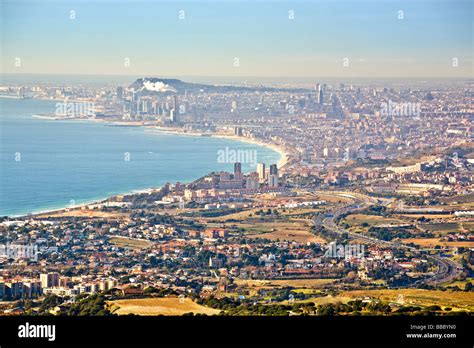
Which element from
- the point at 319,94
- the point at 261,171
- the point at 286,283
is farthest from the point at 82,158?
the point at 286,283

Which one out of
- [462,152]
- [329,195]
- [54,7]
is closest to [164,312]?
[329,195]

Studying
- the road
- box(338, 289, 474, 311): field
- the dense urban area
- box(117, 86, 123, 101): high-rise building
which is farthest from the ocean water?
box(338, 289, 474, 311): field

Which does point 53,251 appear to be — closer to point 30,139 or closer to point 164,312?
point 164,312

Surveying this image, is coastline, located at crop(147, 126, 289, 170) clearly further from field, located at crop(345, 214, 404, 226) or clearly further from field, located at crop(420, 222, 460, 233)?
field, located at crop(420, 222, 460, 233)

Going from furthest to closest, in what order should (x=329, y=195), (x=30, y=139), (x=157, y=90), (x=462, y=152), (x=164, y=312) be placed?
(x=157, y=90), (x=30, y=139), (x=462, y=152), (x=329, y=195), (x=164, y=312)

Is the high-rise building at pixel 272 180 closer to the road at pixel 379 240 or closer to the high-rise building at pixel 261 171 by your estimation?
the high-rise building at pixel 261 171

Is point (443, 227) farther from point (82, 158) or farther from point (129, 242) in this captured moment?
point (82, 158)
